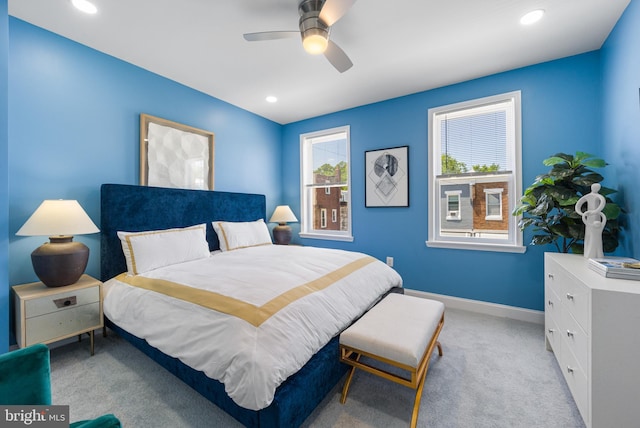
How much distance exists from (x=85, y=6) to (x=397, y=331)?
127 inches

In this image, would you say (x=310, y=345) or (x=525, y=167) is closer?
(x=310, y=345)

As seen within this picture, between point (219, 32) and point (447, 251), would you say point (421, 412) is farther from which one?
point (219, 32)

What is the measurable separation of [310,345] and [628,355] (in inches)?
58.3

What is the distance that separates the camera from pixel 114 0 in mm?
→ 1903

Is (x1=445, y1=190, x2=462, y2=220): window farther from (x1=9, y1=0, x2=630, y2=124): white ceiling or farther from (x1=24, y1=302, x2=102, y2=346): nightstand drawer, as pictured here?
(x1=24, y1=302, x2=102, y2=346): nightstand drawer

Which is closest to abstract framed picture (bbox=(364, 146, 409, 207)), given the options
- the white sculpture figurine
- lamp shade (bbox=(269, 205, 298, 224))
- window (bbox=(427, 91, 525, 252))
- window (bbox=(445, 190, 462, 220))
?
window (bbox=(427, 91, 525, 252))

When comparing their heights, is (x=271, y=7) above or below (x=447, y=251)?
above

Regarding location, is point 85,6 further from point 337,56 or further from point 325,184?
point 325,184

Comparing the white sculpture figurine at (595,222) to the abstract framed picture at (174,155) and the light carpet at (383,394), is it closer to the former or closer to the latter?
the light carpet at (383,394)

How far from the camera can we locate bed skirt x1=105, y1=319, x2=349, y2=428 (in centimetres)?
120

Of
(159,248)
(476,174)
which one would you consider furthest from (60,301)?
(476,174)

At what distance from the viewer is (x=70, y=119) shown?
234cm

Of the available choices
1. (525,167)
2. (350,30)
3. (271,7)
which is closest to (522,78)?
(525,167)

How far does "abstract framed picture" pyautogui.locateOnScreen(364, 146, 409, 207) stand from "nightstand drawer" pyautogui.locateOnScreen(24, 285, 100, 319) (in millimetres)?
3178
